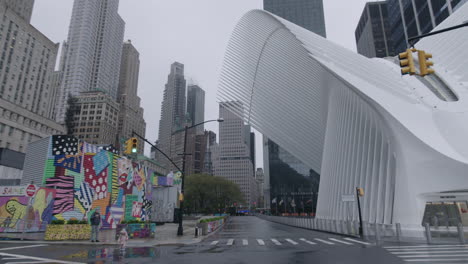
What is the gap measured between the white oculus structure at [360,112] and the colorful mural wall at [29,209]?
2389 centimetres

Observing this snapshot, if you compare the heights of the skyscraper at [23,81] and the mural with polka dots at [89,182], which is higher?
the skyscraper at [23,81]

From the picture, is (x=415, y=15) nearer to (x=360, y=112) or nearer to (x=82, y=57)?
(x=360, y=112)

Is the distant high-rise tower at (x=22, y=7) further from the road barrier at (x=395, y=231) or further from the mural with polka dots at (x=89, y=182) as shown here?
the road barrier at (x=395, y=231)

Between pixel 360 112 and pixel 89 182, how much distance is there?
86.7ft

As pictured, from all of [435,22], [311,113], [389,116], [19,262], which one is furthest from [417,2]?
[19,262]

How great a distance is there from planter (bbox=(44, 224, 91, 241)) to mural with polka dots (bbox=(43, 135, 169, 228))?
18.3 ft

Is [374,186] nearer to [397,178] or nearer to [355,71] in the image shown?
[397,178]

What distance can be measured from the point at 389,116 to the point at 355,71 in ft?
24.4

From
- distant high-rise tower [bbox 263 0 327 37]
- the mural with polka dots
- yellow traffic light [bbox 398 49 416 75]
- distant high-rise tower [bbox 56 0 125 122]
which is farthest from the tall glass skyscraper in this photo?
yellow traffic light [bbox 398 49 416 75]

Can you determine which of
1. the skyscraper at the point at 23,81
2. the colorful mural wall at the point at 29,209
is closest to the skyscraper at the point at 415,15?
the colorful mural wall at the point at 29,209

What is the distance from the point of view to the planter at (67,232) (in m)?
18.8

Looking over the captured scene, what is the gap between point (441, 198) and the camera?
67.3ft

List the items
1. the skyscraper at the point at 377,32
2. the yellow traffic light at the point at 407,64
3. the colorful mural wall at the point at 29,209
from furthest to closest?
the skyscraper at the point at 377,32 → the colorful mural wall at the point at 29,209 → the yellow traffic light at the point at 407,64

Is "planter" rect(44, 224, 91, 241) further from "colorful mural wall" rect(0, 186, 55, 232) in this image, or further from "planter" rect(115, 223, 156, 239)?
"colorful mural wall" rect(0, 186, 55, 232)
